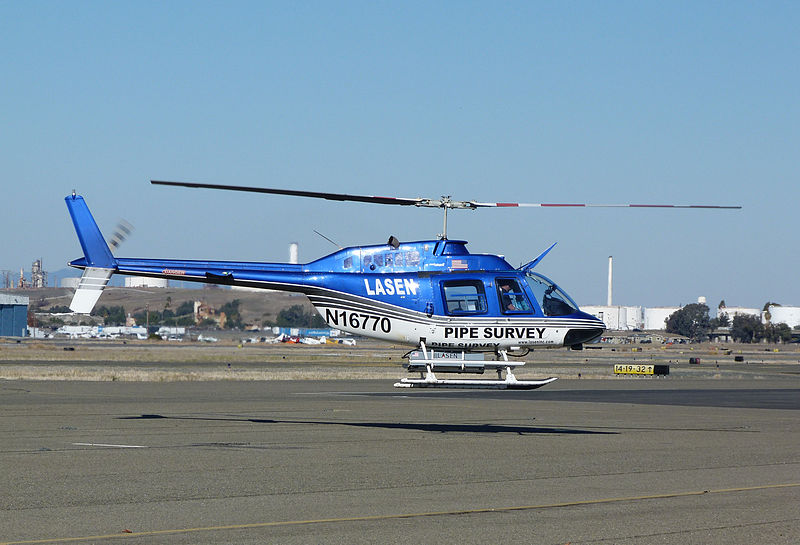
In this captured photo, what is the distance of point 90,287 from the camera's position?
25.8m

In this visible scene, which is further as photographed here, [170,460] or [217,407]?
[217,407]

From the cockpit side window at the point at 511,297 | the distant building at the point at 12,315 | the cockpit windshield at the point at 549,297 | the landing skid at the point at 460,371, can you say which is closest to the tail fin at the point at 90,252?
the landing skid at the point at 460,371

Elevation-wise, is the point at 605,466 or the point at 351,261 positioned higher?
the point at 351,261

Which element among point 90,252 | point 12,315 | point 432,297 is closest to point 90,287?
point 90,252

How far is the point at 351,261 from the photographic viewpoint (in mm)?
25750

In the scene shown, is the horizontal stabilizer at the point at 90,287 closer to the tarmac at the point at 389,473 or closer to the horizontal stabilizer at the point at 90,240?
the horizontal stabilizer at the point at 90,240

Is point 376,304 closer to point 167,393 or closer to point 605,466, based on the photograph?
point 605,466

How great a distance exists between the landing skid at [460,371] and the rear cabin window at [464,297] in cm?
111

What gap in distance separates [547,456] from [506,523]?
26.5 feet

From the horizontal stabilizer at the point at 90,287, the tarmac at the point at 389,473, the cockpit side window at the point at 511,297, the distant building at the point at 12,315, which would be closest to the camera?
the tarmac at the point at 389,473

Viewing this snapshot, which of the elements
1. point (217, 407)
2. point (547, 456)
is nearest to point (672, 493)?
point (547, 456)

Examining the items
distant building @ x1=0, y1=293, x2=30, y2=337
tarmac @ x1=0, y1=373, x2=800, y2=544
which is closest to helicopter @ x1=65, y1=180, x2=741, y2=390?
tarmac @ x1=0, y1=373, x2=800, y2=544

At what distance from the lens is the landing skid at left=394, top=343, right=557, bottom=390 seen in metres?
23.9

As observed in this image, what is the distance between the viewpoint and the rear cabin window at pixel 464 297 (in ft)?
81.6
